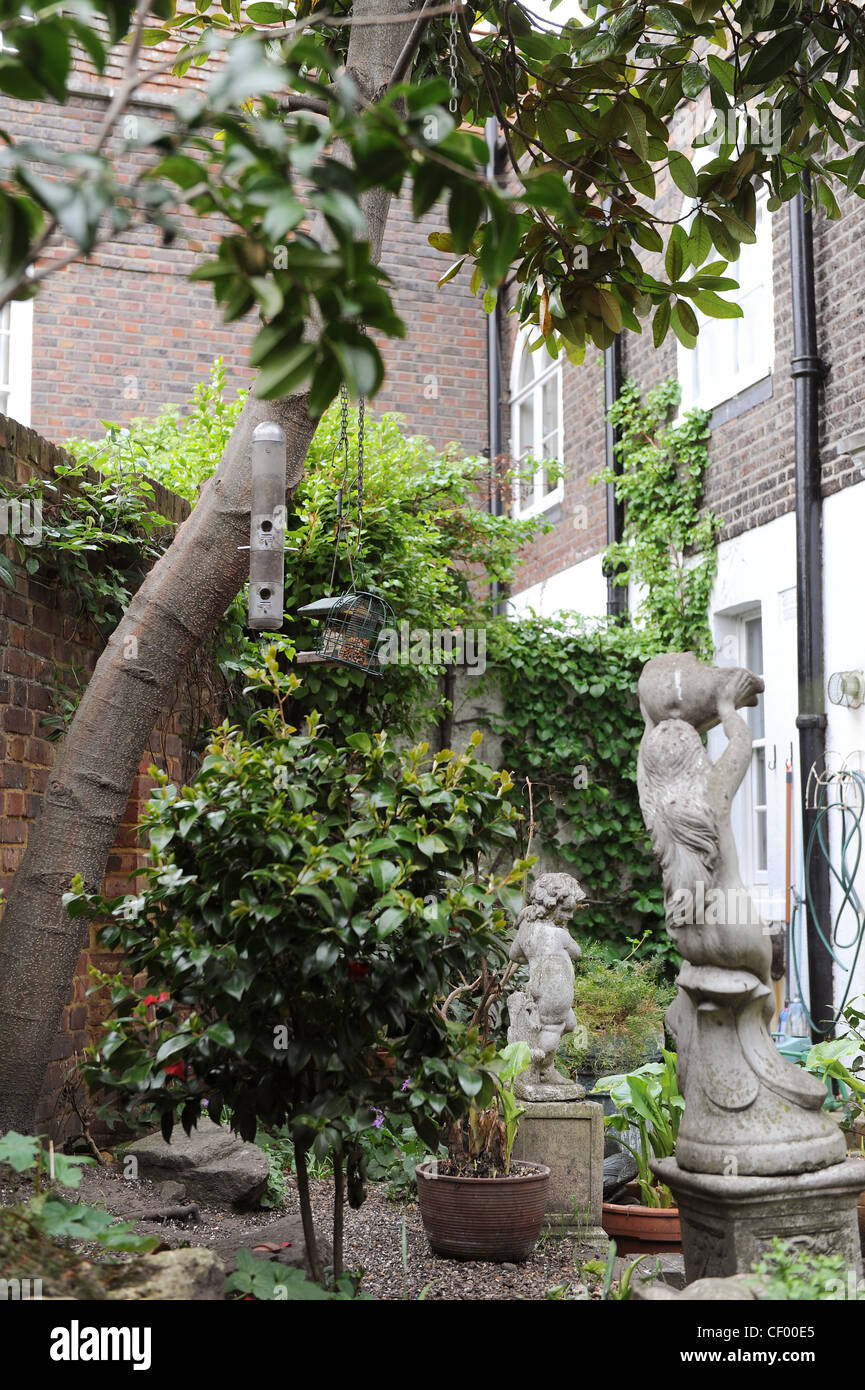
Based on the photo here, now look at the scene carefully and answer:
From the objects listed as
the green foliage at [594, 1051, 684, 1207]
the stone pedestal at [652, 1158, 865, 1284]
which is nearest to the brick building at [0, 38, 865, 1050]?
the green foliage at [594, 1051, 684, 1207]

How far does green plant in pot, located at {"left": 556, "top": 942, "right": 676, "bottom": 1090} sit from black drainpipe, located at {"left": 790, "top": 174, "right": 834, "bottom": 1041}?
99 centimetres

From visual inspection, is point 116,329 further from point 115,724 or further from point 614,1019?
point 115,724

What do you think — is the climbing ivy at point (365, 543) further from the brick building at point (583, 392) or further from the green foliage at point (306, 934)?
the green foliage at point (306, 934)

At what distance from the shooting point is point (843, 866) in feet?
23.6

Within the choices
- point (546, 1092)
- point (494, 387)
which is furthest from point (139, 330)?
point (546, 1092)

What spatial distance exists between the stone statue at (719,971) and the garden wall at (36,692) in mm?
1733

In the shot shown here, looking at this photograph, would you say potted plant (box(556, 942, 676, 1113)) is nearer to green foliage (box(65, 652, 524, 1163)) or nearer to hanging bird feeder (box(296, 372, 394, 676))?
hanging bird feeder (box(296, 372, 394, 676))

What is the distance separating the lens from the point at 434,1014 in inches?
122

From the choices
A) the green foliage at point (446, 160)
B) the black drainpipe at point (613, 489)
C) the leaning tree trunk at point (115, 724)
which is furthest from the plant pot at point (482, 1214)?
the black drainpipe at point (613, 489)

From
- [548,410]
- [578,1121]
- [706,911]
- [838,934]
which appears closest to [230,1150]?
[578,1121]

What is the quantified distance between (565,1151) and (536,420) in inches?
352

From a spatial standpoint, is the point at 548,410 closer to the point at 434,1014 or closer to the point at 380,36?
the point at 380,36

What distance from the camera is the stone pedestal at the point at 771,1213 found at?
10.9ft
